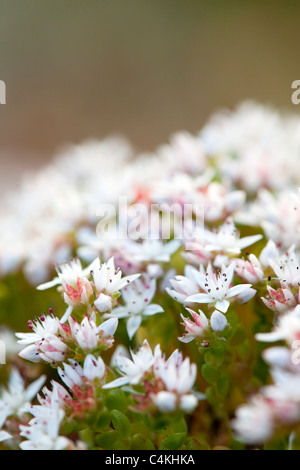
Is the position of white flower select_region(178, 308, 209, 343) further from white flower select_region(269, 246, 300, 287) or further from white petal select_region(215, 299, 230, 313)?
white flower select_region(269, 246, 300, 287)

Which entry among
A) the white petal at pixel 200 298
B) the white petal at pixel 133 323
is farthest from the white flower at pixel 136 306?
the white petal at pixel 200 298

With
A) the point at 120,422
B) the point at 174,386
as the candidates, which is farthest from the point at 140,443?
the point at 174,386

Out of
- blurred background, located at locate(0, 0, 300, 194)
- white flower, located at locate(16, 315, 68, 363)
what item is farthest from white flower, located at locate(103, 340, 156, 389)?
blurred background, located at locate(0, 0, 300, 194)

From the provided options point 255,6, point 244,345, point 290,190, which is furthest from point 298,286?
point 255,6

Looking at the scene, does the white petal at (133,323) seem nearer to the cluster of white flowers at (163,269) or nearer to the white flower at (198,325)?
the cluster of white flowers at (163,269)

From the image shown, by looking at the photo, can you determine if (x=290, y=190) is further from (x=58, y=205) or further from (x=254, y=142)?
(x=58, y=205)
